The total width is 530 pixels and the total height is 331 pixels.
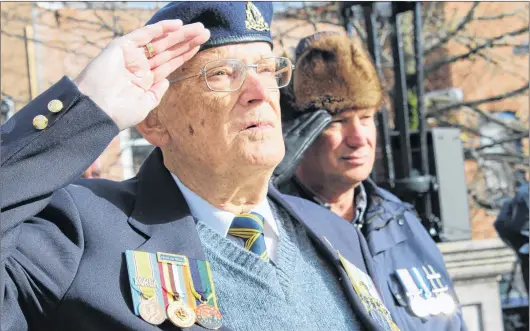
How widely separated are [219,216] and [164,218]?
0.57 feet

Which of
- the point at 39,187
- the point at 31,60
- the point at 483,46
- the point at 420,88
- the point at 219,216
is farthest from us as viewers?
the point at 483,46

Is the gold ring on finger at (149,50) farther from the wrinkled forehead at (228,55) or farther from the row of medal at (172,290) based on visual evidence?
the row of medal at (172,290)

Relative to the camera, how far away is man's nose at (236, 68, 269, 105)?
2.17 metres

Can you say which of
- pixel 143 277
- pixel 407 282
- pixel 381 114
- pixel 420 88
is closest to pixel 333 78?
pixel 407 282

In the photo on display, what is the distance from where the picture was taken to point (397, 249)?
3.16m

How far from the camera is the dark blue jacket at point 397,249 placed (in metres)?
2.88

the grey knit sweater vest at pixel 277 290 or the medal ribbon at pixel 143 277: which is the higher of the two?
the medal ribbon at pixel 143 277

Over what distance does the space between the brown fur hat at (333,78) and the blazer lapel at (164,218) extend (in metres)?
1.28

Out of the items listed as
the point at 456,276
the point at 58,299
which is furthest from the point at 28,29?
the point at 58,299

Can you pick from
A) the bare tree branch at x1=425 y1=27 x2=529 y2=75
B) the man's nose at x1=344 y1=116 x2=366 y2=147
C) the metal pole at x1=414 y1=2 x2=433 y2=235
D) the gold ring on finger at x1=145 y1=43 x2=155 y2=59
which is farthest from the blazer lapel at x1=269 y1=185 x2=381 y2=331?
the bare tree branch at x1=425 y1=27 x2=529 y2=75

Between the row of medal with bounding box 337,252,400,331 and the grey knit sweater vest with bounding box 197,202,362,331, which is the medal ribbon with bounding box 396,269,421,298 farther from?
the grey knit sweater vest with bounding box 197,202,362,331

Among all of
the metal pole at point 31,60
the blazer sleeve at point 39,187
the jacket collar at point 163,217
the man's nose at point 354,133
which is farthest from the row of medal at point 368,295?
the metal pole at point 31,60

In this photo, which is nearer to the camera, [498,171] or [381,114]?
[381,114]

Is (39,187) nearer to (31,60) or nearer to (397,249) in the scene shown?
(397,249)
